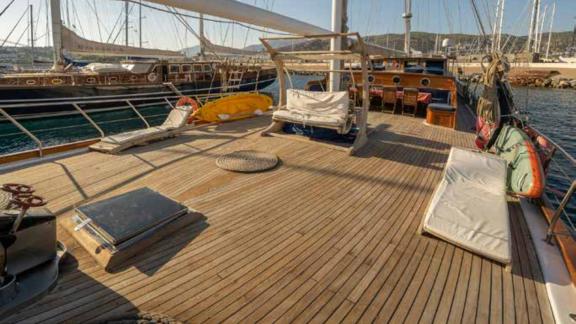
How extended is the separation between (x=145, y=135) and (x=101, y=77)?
14.2 meters

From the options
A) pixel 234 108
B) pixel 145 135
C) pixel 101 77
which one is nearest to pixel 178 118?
pixel 145 135

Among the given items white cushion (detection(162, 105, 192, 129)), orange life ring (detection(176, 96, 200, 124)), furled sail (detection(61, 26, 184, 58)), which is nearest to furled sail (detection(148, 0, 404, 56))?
white cushion (detection(162, 105, 192, 129))

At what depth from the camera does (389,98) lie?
11.2 meters

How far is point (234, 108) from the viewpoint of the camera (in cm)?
951

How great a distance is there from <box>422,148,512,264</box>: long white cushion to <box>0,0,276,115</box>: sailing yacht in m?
11.0

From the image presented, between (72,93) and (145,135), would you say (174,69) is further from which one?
(145,135)

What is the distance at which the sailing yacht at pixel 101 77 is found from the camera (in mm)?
15344

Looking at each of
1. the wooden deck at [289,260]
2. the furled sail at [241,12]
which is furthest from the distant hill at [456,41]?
the wooden deck at [289,260]

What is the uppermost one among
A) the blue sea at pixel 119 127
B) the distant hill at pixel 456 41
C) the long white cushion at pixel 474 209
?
the distant hill at pixel 456 41

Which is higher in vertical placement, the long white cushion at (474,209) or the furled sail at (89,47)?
the furled sail at (89,47)

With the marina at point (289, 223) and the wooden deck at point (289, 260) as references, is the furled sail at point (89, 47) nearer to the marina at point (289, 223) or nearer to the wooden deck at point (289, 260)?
the marina at point (289, 223)

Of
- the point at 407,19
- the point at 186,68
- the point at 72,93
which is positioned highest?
the point at 407,19

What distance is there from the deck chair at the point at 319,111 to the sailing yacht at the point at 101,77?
692cm

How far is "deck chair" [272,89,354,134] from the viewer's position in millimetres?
6422
